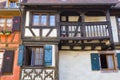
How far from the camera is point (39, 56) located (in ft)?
39.3

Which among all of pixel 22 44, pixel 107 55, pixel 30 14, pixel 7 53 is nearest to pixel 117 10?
pixel 107 55

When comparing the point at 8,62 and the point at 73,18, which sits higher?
the point at 73,18

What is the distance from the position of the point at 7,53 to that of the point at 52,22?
11.4ft

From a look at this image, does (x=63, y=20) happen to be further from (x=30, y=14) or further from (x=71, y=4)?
(x=30, y=14)

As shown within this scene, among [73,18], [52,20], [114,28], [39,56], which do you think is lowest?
[39,56]

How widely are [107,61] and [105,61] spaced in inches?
A: 6.1

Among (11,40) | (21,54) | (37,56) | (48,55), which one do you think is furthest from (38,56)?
(11,40)

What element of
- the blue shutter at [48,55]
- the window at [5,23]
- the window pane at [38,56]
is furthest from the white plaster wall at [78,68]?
the window at [5,23]

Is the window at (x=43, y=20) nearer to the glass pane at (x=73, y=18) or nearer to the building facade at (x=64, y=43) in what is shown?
the building facade at (x=64, y=43)

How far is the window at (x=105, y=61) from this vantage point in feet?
39.4

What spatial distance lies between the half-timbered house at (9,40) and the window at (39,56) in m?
0.78

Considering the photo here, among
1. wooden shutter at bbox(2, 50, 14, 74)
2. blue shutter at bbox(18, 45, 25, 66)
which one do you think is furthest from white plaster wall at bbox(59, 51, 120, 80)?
wooden shutter at bbox(2, 50, 14, 74)

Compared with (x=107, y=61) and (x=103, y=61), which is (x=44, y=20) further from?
(x=107, y=61)

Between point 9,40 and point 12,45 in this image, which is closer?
point 12,45
